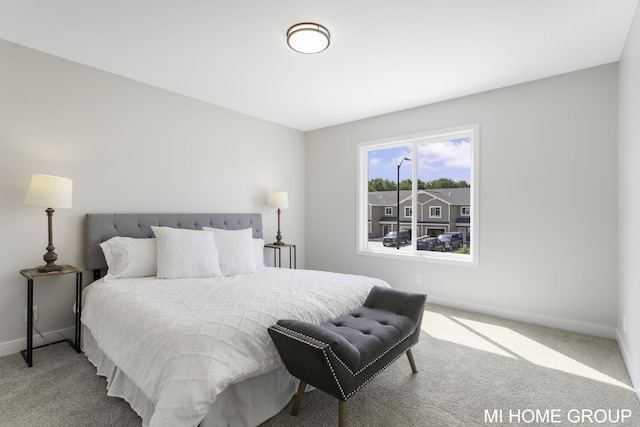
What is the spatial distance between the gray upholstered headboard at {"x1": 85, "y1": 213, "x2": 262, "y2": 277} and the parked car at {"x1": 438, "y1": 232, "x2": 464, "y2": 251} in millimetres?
2787

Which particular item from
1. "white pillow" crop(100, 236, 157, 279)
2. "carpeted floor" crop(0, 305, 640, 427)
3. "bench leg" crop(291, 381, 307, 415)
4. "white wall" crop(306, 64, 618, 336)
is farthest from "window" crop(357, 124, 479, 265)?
"white pillow" crop(100, 236, 157, 279)

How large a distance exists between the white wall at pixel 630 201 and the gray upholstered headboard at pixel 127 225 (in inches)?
152

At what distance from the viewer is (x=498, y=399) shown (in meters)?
2.07

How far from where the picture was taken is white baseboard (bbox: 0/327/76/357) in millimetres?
2660

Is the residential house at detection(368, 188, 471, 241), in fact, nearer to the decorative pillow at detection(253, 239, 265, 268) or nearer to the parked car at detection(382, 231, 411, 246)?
the parked car at detection(382, 231, 411, 246)

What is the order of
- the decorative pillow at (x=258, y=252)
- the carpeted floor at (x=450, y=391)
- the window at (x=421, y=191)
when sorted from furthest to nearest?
1. the window at (x=421, y=191)
2. the decorative pillow at (x=258, y=252)
3. the carpeted floor at (x=450, y=391)

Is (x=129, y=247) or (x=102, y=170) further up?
(x=102, y=170)

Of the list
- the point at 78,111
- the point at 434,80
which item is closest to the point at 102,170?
the point at 78,111

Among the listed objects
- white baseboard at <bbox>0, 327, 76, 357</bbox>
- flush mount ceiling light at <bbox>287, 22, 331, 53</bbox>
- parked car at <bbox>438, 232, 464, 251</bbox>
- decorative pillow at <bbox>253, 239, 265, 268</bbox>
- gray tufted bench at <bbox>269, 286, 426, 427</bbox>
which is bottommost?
white baseboard at <bbox>0, 327, 76, 357</bbox>

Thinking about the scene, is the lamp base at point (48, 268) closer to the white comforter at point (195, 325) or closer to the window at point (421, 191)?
the white comforter at point (195, 325)

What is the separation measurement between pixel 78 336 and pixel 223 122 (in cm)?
281

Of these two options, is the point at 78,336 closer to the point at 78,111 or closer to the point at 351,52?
the point at 78,111

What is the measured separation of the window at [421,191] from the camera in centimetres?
396

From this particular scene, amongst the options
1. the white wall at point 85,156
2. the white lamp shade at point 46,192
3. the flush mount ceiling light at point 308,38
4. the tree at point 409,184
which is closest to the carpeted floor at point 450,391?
the white wall at point 85,156
